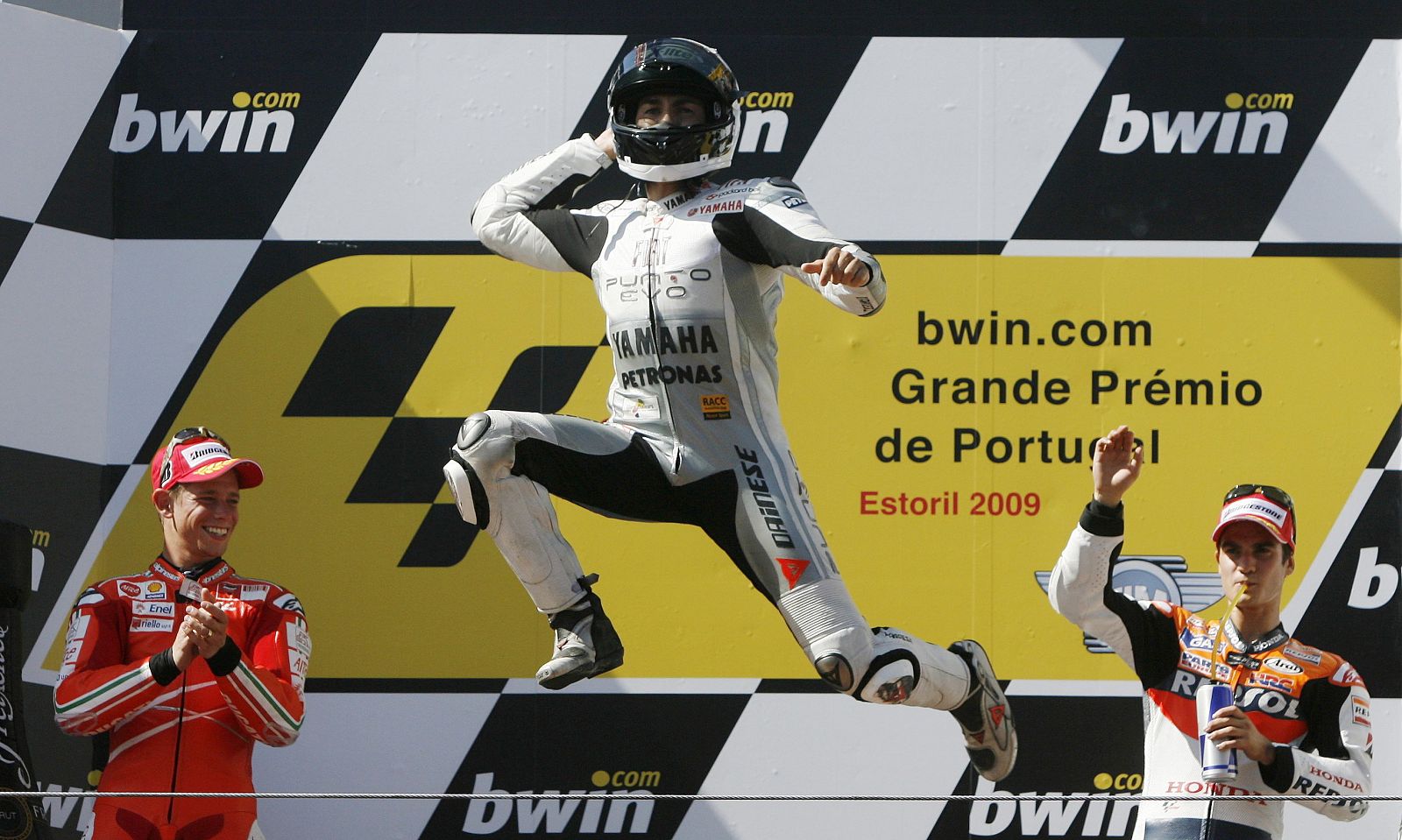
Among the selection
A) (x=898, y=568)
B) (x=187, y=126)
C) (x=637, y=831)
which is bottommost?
(x=637, y=831)

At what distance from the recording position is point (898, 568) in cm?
397

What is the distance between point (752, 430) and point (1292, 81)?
173cm

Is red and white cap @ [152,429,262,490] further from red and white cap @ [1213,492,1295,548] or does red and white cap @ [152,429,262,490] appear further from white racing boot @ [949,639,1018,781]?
red and white cap @ [1213,492,1295,548]

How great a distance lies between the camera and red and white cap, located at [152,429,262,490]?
3.45 meters

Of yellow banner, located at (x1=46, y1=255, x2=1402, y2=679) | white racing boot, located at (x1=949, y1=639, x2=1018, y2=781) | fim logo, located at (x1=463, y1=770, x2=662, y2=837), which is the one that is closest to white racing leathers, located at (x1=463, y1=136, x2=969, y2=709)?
white racing boot, located at (x1=949, y1=639, x2=1018, y2=781)

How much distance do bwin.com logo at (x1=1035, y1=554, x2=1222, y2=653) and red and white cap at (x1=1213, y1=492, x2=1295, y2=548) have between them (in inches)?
29.0

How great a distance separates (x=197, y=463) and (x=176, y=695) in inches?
17.6

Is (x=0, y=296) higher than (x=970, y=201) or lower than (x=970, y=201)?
lower

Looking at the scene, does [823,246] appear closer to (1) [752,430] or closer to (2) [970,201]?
(1) [752,430]

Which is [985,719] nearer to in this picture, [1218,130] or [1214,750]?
[1214,750]

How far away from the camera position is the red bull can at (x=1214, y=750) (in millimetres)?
2812

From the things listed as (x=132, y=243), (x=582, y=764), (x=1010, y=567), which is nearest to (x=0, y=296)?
(x=132, y=243)

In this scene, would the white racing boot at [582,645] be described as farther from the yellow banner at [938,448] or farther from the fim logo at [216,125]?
the fim logo at [216,125]

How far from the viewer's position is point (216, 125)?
13.5 feet
